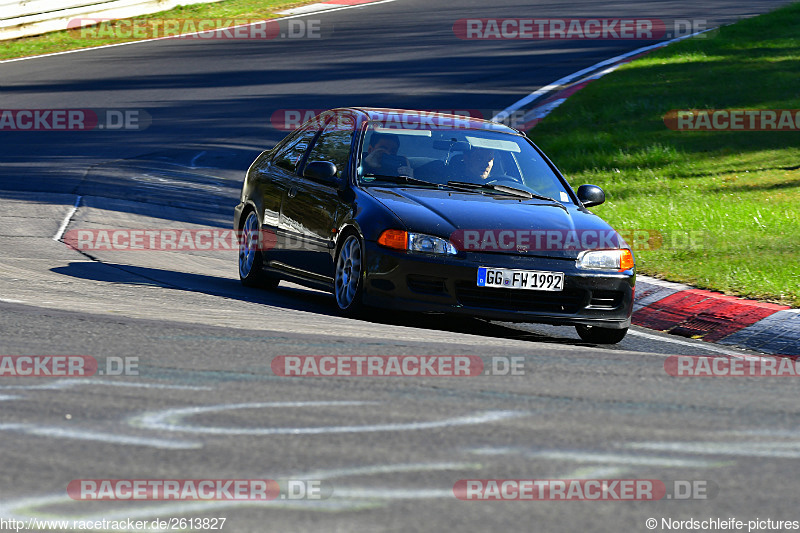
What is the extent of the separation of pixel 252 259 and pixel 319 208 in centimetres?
137

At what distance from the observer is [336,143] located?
1001 cm

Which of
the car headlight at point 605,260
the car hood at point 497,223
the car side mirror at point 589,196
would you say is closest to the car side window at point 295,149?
the car hood at point 497,223

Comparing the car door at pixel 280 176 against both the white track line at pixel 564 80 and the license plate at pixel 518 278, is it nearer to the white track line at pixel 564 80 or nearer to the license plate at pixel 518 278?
the license plate at pixel 518 278

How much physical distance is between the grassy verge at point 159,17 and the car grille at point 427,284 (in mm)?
21383

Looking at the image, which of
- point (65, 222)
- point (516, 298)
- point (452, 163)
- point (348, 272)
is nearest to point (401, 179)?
point (452, 163)

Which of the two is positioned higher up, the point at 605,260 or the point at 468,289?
the point at 605,260

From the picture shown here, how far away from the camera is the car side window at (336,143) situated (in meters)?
9.73

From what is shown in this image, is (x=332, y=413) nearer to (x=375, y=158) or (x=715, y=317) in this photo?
(x=375, y=158)

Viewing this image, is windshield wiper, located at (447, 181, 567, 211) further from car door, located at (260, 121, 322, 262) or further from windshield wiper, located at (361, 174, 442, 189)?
car door, located at (260, 121, 322, 262)

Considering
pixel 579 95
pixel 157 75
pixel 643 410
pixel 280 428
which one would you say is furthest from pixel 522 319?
pixel 157 75

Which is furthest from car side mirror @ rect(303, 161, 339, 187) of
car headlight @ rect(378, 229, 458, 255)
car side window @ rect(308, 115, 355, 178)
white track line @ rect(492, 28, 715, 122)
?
white track line @ rect(492, 28, 715, 122)

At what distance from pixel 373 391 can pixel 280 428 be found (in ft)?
2.63

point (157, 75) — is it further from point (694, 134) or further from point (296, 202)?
point (296, 202)

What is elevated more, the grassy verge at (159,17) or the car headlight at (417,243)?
the grassy verge at (159,17)
